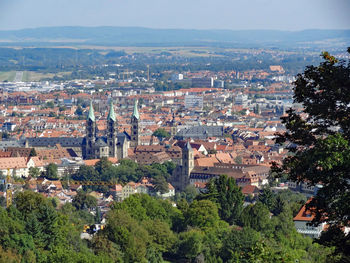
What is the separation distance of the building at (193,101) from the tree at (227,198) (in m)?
86.3

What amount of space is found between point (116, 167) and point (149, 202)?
88.3ft

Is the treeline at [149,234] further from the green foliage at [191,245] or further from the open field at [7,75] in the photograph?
the open field at [7,75]

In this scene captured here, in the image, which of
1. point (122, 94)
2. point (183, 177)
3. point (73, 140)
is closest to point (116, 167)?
point (183, 177)

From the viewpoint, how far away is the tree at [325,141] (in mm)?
9609

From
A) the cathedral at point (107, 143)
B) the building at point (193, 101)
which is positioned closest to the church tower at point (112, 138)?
the cathedral at point (107, 143)

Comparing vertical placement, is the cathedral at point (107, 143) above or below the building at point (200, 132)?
above

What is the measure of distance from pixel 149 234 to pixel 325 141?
18.8 metres

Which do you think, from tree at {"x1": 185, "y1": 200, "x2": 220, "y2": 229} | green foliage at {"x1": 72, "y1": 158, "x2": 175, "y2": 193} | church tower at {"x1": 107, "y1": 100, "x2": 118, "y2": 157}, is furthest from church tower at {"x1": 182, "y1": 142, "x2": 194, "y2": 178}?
tree at {"x1": 185, "y1": 200, "x2": 220, "y2": 229}

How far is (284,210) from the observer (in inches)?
1276

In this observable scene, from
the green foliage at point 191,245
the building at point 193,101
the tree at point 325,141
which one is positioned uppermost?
the tree at point 325,141

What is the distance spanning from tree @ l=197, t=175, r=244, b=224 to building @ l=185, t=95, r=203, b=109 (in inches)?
3396

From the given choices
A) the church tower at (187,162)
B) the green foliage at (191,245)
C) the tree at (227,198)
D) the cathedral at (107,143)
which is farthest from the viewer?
the cathedral at (107,143)

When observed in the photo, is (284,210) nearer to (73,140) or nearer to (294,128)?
(294,128)

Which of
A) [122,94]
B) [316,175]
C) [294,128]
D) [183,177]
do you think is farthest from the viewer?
[122,94]
